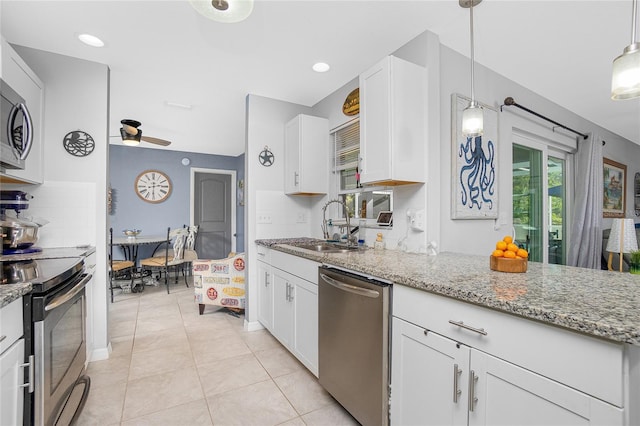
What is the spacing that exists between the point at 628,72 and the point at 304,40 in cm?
184

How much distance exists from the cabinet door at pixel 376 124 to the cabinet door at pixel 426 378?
3.48 ft

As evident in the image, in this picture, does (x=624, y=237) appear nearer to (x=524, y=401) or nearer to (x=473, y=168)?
(x=473, y=168)

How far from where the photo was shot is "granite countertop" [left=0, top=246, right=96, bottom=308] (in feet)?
3.62

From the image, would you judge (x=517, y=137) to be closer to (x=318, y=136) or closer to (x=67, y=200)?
(x=318, y=136)

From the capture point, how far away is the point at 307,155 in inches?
122

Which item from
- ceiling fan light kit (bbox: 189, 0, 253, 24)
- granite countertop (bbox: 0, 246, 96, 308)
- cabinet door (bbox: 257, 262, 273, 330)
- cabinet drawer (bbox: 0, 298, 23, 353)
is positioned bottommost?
cabinet door (bbox: 257, 262, 273, 330)

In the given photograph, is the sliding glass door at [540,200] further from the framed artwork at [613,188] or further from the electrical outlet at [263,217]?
the electrical outlet at [263,217]

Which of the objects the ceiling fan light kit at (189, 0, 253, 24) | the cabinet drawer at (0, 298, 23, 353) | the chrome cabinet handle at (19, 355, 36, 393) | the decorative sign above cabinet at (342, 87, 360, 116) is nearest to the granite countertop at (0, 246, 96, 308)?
the cabinet drawer at (0, 298, 23, 353)

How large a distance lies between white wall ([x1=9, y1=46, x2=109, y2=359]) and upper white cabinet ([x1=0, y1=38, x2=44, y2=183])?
3.6 inches

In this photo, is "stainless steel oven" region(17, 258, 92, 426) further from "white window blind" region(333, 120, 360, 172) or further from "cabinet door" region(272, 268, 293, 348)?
"white window blind" region(333, 120, 360, 172)

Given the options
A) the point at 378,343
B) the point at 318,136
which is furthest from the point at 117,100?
the point at 378,343

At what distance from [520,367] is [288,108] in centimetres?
312

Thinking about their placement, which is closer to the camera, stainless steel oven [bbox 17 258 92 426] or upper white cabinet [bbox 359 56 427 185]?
stainless steel oven [bbox 17 258 92 426]

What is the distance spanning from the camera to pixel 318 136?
3.15 meters
